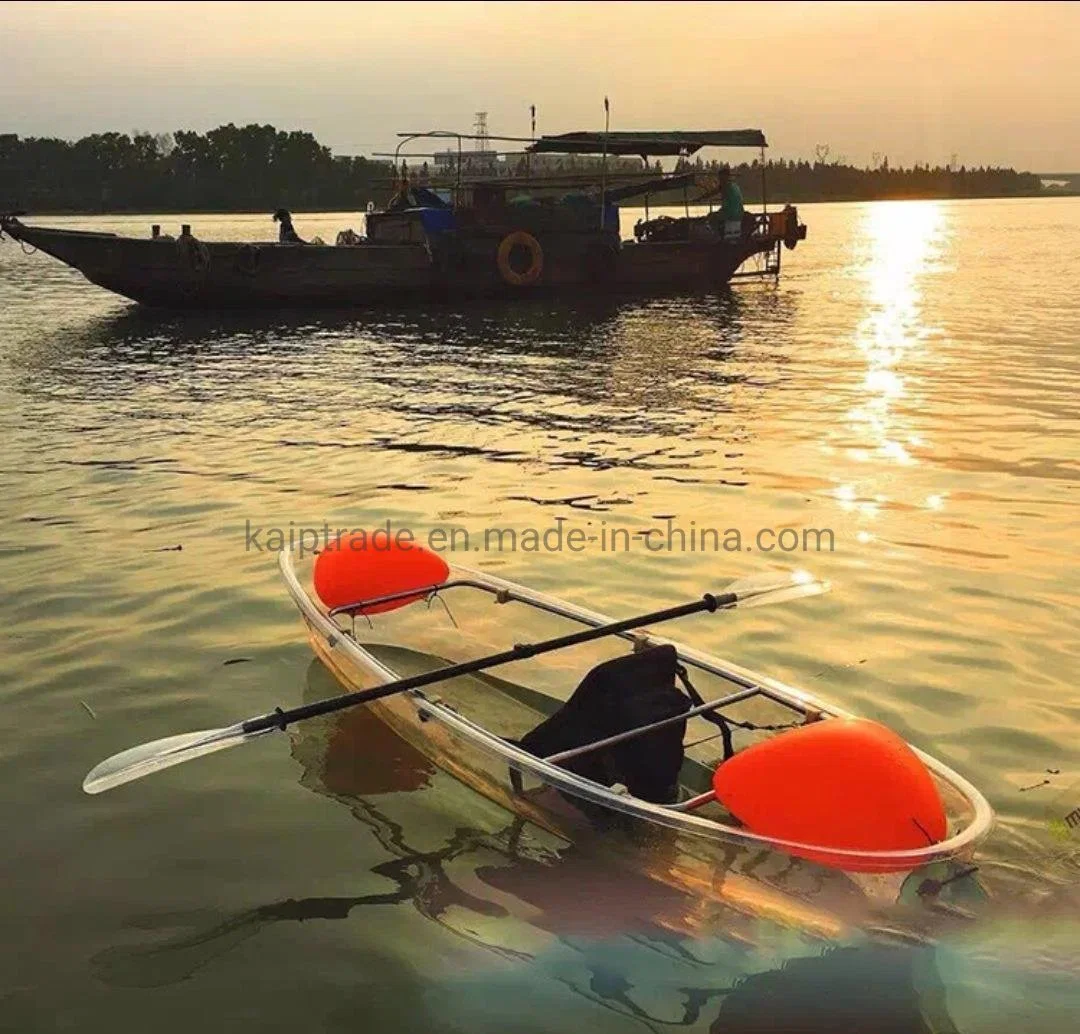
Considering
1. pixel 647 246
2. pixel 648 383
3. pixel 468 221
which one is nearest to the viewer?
pixel 648 383

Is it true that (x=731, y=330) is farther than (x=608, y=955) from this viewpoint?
Yes

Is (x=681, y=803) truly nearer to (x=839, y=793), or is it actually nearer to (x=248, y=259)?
(x=839, y=793)

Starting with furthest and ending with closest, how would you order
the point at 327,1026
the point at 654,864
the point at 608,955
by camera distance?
the point at 654,864 → the point at 608,955 → the point at 327,1026

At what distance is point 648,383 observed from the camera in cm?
2041

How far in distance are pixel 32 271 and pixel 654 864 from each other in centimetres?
5430

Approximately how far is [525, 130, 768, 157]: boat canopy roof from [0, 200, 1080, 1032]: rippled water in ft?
45.8

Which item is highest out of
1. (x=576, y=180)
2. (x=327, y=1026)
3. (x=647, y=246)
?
(x=576, y=180)

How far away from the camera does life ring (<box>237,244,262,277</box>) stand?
28091mm

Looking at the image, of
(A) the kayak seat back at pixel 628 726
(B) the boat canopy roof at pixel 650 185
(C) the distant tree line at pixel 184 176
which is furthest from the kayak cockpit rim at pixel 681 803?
(C) the distant tree line at pixel 184 176

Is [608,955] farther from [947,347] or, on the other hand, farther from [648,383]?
[947,347]

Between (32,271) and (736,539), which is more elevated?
(32,271)

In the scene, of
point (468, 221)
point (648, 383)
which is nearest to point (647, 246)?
point (468, 221)

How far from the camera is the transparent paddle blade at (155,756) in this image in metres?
4.93

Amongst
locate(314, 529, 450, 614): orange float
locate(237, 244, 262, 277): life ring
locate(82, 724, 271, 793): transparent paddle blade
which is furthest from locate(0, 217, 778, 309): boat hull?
locate(82, 724, 271, 793): transparent paddle blade
